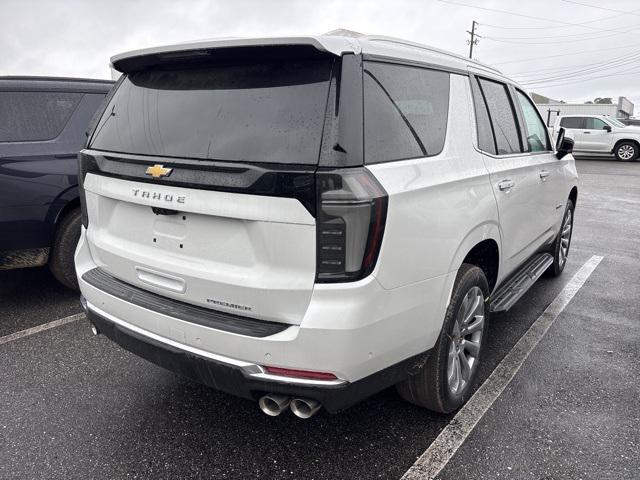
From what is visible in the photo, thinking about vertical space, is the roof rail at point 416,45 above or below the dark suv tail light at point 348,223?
above

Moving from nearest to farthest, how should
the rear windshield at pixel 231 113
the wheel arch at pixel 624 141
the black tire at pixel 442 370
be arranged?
1. the rear windshield at pixel 231 113
2. the black tire at pixel 442 370
3. the wheel arch at pixel 624 141

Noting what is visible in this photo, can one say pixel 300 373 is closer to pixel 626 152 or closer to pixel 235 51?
pixel 235 51

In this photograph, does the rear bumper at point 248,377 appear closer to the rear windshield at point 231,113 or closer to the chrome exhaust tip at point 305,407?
the chrome exhaust tip at point 305,407

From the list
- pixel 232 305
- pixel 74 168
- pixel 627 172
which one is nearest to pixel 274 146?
pixel 232 305

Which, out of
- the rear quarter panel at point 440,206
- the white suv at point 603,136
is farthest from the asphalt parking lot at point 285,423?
the white suv at point 603,136

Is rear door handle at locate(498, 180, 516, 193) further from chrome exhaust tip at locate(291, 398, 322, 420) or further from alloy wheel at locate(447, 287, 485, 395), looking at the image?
chrome exhaust tip at locate(291, 398, 322, 420)

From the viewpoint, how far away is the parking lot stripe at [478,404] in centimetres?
234

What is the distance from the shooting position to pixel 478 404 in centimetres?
283

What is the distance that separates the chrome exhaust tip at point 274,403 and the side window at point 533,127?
9.10 ft

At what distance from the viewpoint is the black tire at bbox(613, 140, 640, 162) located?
19766 millimetres

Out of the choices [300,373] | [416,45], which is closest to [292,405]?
[300,373]

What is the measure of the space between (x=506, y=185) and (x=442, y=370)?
1.21 meters

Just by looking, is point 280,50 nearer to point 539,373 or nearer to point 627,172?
point 539,373

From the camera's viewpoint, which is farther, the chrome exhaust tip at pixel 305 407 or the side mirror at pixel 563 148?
the side mirror at pixel 563 148
